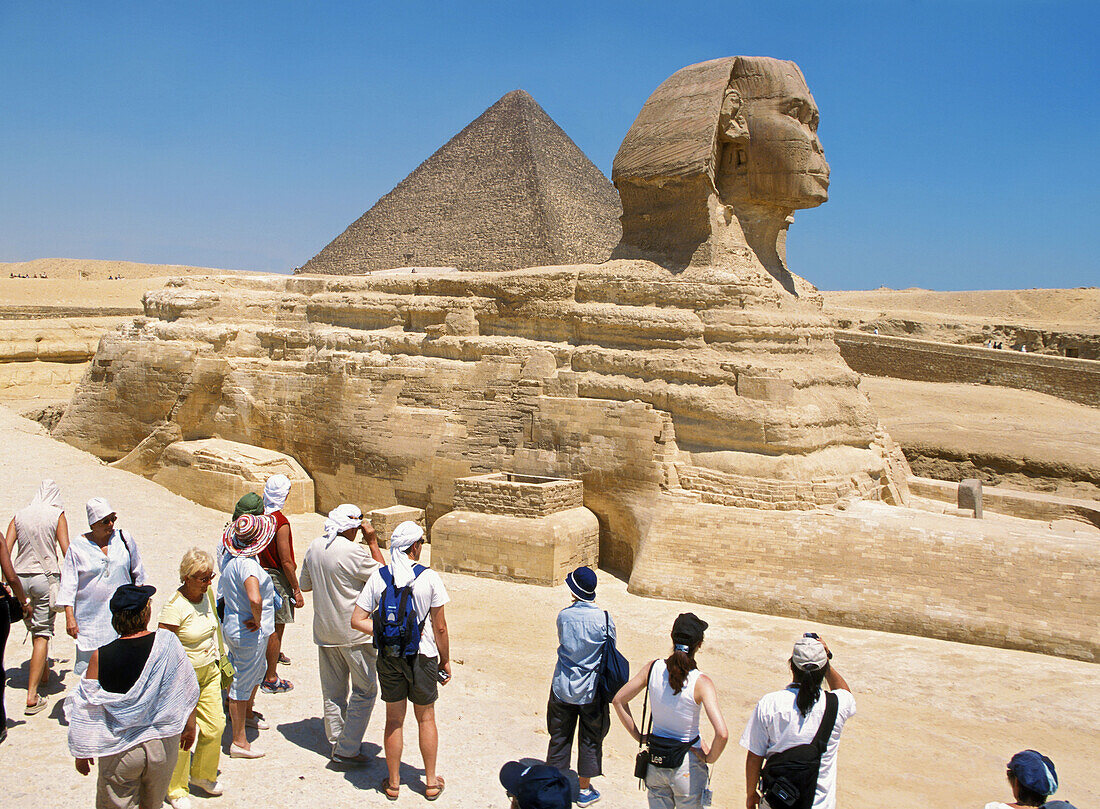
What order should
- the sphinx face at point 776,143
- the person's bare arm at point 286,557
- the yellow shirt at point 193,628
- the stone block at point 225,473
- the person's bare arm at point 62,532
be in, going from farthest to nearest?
the stone block at point 225,473 → the sphinx face at point 776,143 → the person's bare arm at point 62,532 → the person's bare arm at point 286,557 → the yellow shirt at point 193,628

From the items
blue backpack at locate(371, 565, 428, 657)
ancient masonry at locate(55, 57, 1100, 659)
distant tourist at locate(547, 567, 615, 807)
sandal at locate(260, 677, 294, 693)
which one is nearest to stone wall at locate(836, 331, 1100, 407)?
ancient masonry at locate(55, 57, 1100, 659)

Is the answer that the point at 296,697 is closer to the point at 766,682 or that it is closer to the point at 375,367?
the point at 766,682

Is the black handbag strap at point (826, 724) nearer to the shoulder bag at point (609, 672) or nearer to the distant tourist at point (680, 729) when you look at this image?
the distant tourist at point (680, 729)

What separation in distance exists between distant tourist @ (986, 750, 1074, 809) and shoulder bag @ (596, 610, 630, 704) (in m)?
1.78

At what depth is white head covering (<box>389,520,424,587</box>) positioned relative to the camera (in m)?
4.49

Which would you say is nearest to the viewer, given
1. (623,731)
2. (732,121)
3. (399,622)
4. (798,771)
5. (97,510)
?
(798,771)

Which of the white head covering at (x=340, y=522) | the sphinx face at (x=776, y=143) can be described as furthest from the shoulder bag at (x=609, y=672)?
the sphinx face at (x=776, y=143)

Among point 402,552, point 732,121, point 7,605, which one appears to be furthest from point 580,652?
point 732,121

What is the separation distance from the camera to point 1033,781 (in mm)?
2977

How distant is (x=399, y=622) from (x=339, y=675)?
784mm

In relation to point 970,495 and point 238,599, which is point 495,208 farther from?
point 238,599

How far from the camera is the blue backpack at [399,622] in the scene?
4453 mm

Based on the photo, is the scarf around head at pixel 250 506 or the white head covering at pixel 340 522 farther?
the scarf around head at pixel 250 506

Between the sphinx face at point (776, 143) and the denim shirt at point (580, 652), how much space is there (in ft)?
20.5
